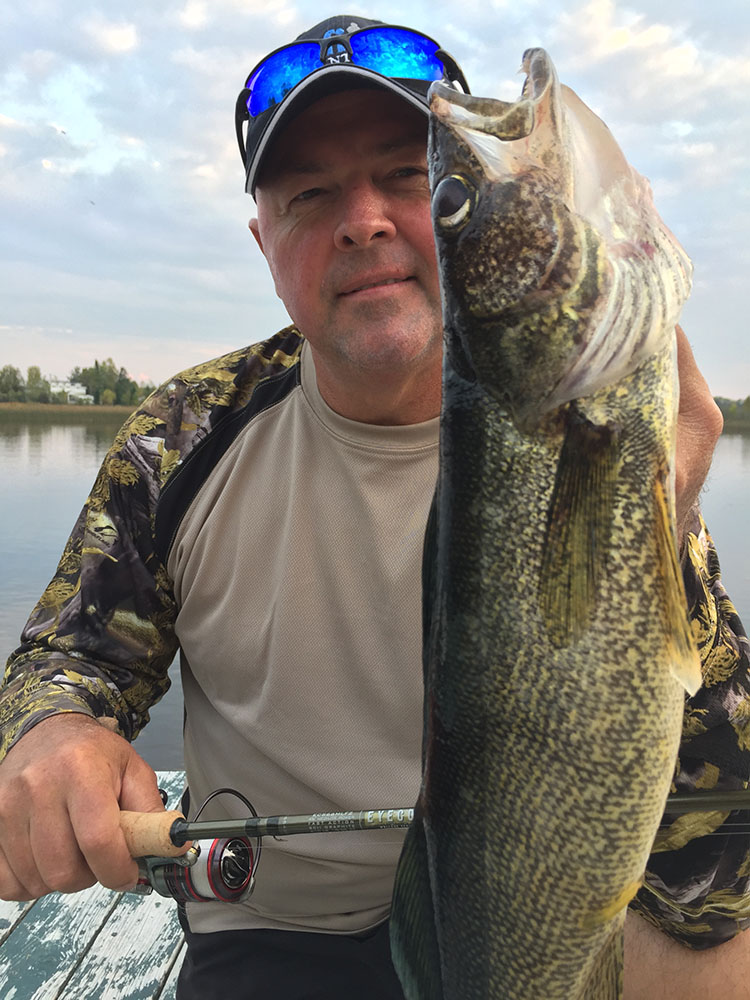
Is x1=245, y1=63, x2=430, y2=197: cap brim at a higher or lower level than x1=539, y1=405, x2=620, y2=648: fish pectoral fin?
higher

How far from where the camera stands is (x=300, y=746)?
7.77 ft

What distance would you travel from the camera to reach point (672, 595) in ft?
4.42

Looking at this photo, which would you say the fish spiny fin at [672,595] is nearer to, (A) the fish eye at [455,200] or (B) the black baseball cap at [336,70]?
(A) the fish eye at [455,200]

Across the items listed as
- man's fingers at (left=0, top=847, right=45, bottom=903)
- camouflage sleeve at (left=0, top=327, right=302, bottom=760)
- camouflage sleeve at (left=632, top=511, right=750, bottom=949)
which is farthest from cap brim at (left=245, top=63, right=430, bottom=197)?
man's fingers at (left=0, top=847, right=45, bottom=903)

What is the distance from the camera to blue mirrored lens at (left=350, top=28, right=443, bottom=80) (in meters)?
2.18

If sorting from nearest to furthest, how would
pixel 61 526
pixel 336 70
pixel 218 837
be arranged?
1. pixel 218 837
2. pixel 336 70
3. pixel 61 526

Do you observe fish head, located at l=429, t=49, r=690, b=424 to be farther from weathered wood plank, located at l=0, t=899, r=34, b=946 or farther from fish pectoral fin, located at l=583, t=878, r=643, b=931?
weathered wood plank, located at l=0, t=899, r=34, b=946

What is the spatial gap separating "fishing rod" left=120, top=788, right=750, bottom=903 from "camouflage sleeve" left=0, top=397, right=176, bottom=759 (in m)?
0.68

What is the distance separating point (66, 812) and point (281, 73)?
1950 millimetres

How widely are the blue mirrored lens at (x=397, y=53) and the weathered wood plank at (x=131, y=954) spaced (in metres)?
2.96

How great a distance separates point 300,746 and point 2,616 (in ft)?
31.5

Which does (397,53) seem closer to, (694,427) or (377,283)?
(377,283)

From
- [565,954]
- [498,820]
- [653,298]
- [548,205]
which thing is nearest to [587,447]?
[653,298]

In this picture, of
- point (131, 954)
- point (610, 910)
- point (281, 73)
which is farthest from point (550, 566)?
point (131, 954)
